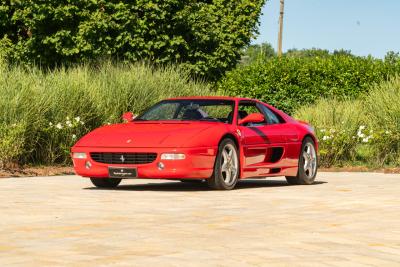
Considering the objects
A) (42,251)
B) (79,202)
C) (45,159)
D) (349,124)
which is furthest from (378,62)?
(42,251)

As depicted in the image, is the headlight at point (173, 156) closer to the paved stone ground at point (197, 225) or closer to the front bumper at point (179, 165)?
the front bumper at point (179, 165)

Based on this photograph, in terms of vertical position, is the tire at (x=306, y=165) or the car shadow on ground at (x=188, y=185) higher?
the tire at (x=306, y=165)

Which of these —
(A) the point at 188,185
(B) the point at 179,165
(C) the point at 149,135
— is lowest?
(A) the point at 188,185

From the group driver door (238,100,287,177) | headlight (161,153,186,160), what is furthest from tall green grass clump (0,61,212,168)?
headlight (161,153,186,160)

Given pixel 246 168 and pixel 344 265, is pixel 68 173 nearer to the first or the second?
pixel 246 168

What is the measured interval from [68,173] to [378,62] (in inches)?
668

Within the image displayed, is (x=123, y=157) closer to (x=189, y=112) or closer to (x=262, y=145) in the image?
(x=189, y=112)

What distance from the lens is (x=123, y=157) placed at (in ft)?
49.5

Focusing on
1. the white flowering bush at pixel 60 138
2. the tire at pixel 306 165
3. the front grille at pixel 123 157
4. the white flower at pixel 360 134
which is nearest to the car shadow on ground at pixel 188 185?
the tire at pixel 306 165

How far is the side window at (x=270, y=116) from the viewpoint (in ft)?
55.6

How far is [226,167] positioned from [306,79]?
18993 millimetres

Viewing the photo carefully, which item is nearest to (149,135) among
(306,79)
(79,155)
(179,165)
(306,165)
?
(179,165)

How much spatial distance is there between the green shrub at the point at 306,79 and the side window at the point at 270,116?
52.4 ft

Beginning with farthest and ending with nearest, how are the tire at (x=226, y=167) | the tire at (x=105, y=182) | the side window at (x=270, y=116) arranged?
1. the side window at (x=270, y=116)
2. the tire at (x=105, y=182)
3. the tire at (x=226, y=167)
